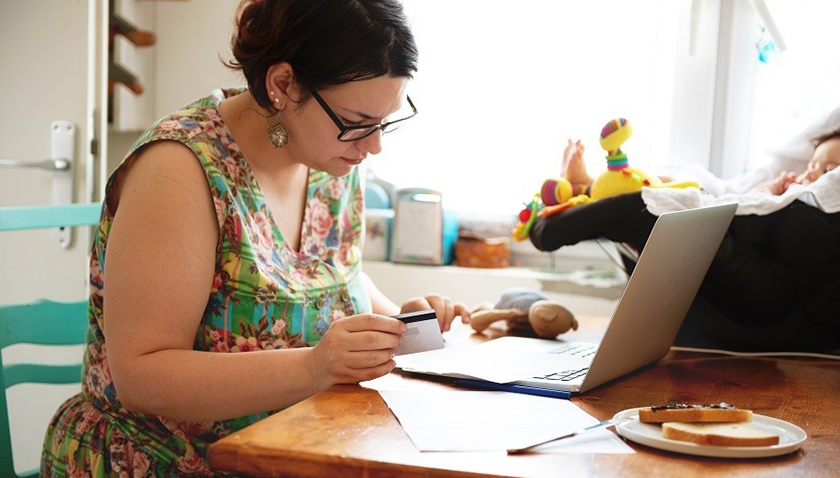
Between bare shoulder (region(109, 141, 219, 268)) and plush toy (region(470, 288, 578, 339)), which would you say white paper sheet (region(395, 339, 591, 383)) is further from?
bare shoulder (region(109, 141, 219, 268))

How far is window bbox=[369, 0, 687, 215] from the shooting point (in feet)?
6.92

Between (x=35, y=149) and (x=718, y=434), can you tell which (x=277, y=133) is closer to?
(x=718, y=434)

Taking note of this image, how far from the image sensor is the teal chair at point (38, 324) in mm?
1362

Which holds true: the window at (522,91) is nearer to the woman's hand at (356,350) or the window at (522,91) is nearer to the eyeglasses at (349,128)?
the eyeglasses at (349,128)

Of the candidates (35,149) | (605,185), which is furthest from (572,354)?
(35,149)

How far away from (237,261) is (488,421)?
18.4 inches

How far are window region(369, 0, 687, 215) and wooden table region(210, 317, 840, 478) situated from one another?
108 centimetres

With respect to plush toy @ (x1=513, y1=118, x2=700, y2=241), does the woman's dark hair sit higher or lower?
higher

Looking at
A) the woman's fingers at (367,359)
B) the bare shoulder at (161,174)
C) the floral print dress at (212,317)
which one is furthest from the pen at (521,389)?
the bare shoulder at (161,174)

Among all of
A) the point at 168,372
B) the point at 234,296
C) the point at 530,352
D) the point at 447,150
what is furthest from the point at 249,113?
the point at 447,150

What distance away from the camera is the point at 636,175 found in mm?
1340

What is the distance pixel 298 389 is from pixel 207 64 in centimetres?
161

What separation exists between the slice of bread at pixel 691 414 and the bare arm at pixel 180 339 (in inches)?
12.4

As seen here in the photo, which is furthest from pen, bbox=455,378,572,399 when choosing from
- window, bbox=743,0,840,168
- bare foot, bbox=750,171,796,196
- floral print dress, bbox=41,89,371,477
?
window, bbox=743,0,840,168
